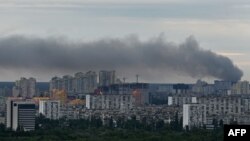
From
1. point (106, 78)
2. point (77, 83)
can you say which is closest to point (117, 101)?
point (106, 78)

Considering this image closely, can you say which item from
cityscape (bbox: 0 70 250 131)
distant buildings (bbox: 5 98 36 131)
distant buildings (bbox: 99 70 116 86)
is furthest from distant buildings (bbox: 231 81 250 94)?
distant buildings (bbox: 5 98 36 131)

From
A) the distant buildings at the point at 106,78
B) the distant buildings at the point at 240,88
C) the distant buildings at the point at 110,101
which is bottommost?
the distant buildings at the point at 110,101

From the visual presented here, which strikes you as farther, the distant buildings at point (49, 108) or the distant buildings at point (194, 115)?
the distant buildings at point (49, 108)

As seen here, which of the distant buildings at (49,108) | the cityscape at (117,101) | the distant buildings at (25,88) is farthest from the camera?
the distant buildings at (25,88)

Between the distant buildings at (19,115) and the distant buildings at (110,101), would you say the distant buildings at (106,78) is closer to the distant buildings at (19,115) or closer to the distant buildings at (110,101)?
the distant buildings at (110,101)

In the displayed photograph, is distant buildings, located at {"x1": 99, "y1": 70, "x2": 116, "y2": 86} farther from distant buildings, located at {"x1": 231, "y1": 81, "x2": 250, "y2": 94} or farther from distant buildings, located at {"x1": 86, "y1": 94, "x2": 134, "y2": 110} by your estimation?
distant buildings, located at {"x1": 86, "y1": 94, "x2": 134, "y2": 110}

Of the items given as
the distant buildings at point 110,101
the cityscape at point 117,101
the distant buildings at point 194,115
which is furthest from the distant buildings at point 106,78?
the distant buildings at point 194,115

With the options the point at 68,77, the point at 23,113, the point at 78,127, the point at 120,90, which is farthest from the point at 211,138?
the point at 68,77
